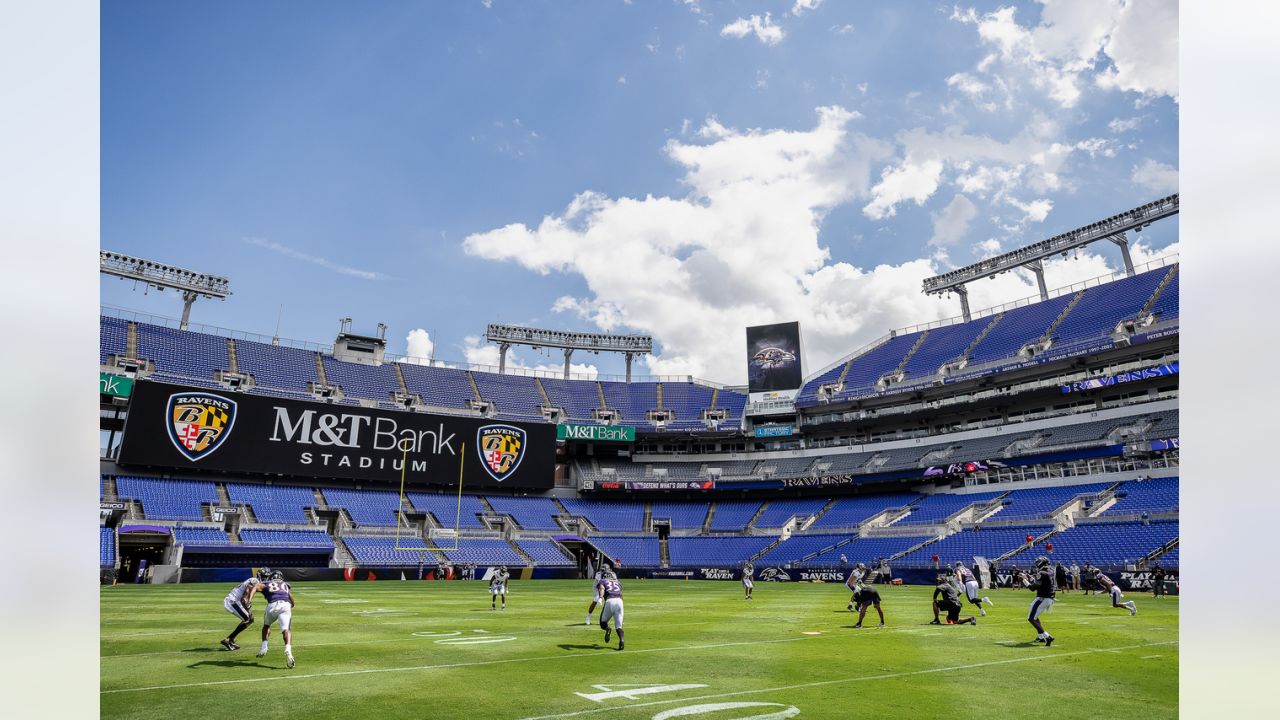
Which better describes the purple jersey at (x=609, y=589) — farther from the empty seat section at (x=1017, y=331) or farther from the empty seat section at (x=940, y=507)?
the empty seat section at (x=1017, y=331)

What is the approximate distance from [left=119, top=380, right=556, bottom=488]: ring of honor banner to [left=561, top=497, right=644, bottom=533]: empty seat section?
3.55m

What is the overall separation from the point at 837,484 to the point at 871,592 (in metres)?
40.8

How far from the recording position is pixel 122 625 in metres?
18.4

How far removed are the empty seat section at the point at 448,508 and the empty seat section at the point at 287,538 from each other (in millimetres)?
8502

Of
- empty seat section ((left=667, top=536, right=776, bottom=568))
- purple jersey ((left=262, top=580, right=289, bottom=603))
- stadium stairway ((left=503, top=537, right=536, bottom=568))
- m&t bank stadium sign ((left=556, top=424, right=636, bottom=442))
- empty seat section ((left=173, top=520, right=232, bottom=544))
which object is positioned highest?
m&t bank stadium sign ((left=556, top=424, right=636, bottom=442))

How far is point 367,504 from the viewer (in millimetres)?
54219

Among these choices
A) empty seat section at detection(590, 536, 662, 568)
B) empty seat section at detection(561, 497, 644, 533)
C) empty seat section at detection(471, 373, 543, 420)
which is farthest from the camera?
empty seat section at detection(471, 373, 543, 420)

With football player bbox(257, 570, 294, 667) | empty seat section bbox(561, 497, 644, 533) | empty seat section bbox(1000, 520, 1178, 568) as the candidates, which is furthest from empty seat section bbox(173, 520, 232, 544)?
empty seat section bbox(1000, 520, 1178, 568)

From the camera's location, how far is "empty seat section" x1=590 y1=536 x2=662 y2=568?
182ft

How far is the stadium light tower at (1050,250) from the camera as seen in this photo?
183 ft

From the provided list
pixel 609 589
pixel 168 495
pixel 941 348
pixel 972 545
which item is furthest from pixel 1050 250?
pixel 168 495

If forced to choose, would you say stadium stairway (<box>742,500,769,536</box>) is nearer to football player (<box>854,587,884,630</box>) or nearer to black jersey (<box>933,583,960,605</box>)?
black jersey (<box>933,583,960,605</box>)

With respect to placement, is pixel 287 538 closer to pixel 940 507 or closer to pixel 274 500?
pixel 274 500

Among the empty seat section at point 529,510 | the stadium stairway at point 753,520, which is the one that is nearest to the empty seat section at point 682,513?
the stadium stairway at point 753,520
